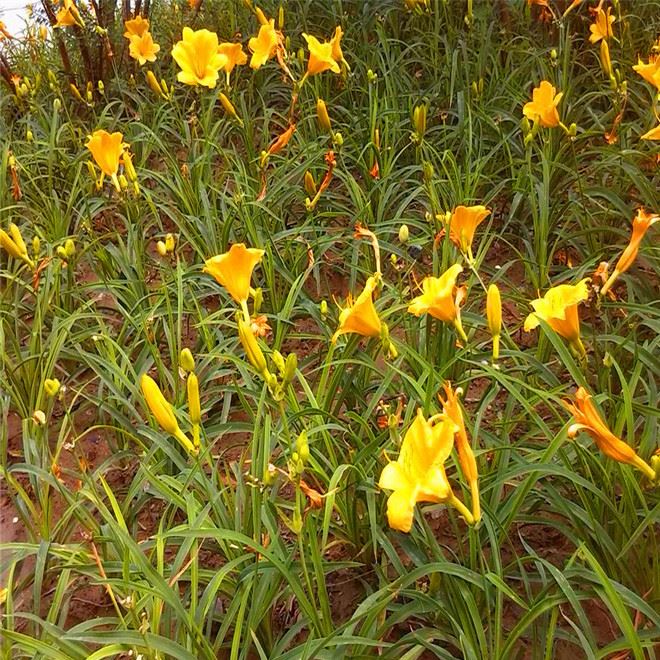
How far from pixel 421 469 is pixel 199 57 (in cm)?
194

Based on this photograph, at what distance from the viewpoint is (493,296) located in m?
1.41

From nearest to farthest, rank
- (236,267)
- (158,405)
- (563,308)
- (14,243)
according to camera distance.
Result: 1. (158,405)
2. (563,308)
3. (236,267)
4. (14,243)

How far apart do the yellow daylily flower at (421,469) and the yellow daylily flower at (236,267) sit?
0.57m

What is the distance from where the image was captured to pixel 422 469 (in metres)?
1.06

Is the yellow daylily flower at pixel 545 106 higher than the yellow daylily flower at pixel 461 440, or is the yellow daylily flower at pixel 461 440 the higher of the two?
the yellow daylily flower at pixel 545 106

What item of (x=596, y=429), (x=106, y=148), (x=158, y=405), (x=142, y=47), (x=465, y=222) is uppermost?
(x=142, y=47)

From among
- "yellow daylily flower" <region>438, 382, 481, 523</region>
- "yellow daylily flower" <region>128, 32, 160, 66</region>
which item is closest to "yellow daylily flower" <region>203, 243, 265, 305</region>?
"yellow daylily flower" <region>438, 382, 481, 523</region>

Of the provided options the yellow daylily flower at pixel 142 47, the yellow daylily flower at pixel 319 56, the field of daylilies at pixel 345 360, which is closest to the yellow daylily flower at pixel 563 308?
the field of daylilies at pixel 345 360

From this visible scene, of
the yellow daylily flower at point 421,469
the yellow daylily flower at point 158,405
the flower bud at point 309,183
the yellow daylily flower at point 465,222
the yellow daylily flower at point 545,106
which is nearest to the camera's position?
the yellow daylily flower at point 421,469

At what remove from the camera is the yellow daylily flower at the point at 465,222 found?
1593mm

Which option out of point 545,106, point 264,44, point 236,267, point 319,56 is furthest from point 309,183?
point 236,267

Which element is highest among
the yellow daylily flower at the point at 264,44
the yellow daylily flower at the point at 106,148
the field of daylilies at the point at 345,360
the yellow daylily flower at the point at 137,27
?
the yellow daylily flower at the point at 137,27

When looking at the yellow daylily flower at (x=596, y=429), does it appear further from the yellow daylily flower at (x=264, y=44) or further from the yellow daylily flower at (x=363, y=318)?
the yellow daylily flower at (x=264, y=44)

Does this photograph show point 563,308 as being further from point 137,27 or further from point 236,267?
point 137,27
